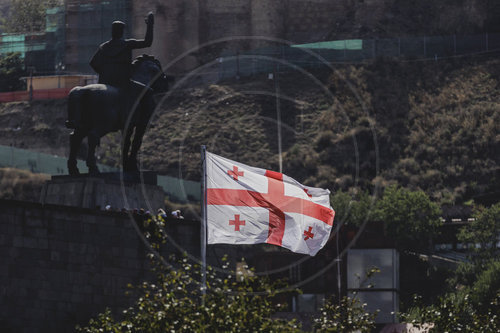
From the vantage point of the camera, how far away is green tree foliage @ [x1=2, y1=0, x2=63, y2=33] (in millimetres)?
151875

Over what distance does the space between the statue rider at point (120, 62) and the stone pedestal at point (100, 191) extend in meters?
1.53

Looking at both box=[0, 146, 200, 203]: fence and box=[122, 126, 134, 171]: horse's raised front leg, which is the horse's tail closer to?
box=[122, 126, 134, 171]: horse's raised front leg

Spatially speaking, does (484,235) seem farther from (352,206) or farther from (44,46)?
(44,46)

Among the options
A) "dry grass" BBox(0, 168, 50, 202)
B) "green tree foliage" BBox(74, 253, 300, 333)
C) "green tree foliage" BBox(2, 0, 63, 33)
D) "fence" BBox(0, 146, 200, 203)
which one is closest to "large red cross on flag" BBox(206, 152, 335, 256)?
"green tree foliage" BBox(74, 253, 300, 333)

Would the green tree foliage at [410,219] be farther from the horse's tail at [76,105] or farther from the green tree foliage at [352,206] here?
the horse's tail at [76,105]

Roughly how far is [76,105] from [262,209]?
771 cm

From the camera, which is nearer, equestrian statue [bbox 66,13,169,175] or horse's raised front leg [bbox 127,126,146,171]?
equestrian statue [bbox 66,13,169,175]

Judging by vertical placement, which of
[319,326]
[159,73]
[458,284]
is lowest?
[458,284]

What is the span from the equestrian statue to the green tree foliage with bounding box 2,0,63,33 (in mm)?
109292

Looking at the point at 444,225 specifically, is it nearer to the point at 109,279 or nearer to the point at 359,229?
the point at 359,229

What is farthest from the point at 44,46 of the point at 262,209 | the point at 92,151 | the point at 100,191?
the point at 262,209

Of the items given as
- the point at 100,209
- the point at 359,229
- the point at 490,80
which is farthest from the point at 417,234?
the point at 100,209

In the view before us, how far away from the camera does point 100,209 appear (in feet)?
125

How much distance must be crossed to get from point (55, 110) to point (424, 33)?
30.5m
